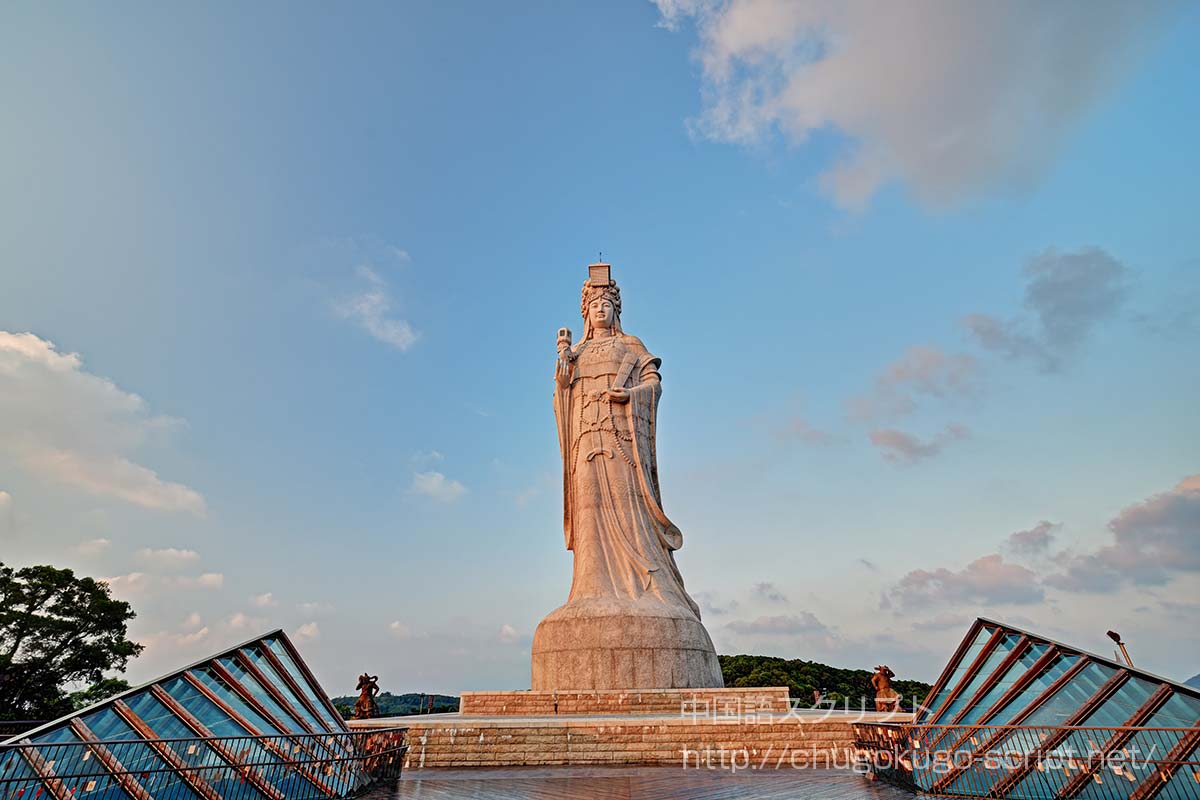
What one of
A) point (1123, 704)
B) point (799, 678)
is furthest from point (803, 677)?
point (1123, 704)

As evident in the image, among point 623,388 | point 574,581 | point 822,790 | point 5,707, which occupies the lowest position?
point 822,790

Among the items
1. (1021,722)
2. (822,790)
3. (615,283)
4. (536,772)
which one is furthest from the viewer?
(615,283)

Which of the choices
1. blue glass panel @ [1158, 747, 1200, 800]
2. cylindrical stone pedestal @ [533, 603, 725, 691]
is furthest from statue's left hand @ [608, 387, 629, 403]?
blue glass panel @ [1158, 747, 1200, 800]

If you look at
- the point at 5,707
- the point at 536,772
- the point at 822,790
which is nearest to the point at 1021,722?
the point at 822,790

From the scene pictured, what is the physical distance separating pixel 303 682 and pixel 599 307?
1301 cm

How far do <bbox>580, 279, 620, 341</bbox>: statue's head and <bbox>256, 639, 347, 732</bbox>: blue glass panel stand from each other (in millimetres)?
12743

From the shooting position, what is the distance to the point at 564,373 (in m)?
17.6

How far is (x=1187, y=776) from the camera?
459 cm

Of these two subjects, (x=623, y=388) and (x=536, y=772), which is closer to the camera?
(x=536, y=772)

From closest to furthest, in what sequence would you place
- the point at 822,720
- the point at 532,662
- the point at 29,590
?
the point at 822,720
the point at 532,662
the point at 29,590

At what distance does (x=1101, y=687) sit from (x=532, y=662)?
11.4 meters

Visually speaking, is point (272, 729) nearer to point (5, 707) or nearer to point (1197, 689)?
point (1197, 689)

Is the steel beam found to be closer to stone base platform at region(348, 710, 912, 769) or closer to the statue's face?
stone base platform at region(348, 710, 912, 769)

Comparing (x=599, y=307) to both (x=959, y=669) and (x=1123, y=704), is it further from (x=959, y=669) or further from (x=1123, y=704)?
(x=1123, y=704)
